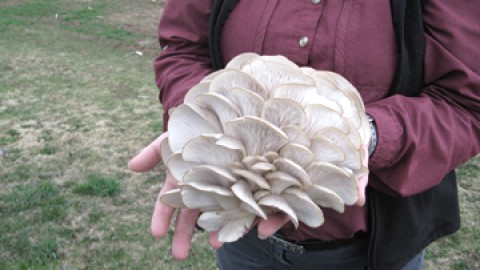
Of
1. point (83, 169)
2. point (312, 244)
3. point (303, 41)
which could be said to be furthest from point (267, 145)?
point (83, 169)

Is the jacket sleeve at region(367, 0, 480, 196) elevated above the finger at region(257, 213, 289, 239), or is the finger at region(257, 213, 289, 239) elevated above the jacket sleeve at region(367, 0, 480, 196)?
the jacket sleeve at region(367, 0, 480, 196)

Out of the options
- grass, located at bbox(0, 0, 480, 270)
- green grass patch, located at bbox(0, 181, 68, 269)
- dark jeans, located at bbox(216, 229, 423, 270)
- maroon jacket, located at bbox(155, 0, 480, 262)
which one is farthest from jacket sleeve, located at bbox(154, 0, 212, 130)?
green grass patch, located at bbox(0, 181, 68, 269)

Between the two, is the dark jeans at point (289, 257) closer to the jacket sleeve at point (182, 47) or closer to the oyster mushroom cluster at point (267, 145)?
the jacket sleeve at point (182, 47)

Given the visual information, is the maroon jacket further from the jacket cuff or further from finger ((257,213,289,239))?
finger ((257,213,289,239))

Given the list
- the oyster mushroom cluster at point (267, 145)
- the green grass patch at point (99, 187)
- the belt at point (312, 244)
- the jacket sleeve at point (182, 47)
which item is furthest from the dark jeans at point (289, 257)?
the green grass patch at point (99, 187)

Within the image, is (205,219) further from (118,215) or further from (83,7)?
(83,7)

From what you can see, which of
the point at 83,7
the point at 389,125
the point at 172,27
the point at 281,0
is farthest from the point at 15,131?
the point at 83,7

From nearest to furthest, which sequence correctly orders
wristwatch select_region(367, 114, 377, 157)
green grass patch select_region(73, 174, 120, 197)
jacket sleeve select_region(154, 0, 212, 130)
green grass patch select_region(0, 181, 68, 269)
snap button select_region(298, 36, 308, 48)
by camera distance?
wristwatch select_region(367, 114, 377, 157), snap button select_region(298, 36, 308, 48), jacket sleeve select_region(154, 0, 212, 130), green grass patch select_region(0, 181, 68, 269), green grass patch select_region(73, 174, 120, 197)
